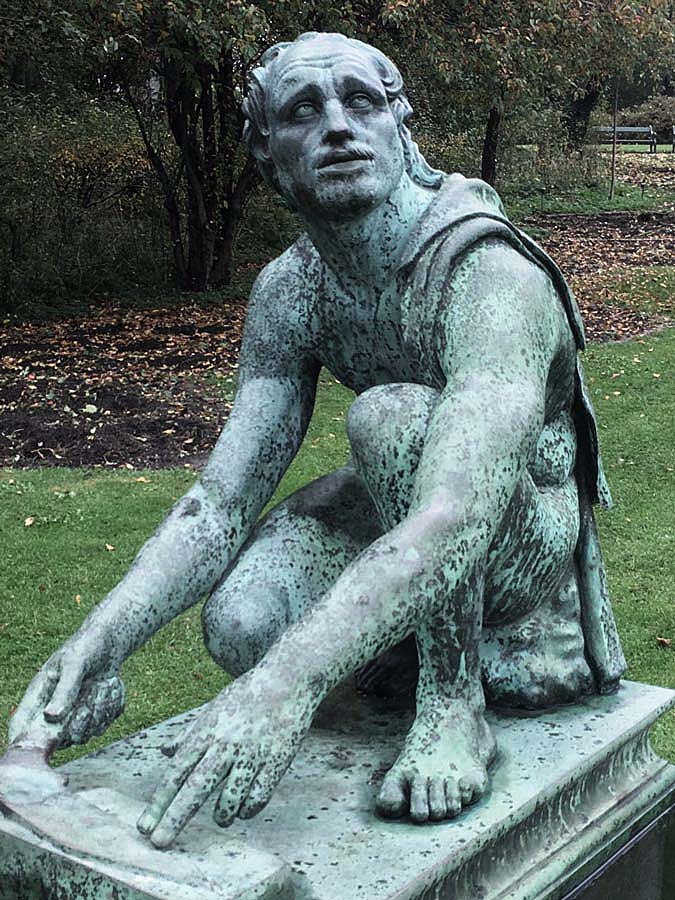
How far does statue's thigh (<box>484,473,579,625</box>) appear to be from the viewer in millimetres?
2711

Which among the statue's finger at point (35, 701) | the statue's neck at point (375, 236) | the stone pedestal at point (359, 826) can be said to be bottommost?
the stone pedestal at point (359, 826)

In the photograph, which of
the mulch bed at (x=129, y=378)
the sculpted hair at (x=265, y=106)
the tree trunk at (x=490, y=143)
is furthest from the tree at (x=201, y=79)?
the sculpted hair at (x=265, y=106)

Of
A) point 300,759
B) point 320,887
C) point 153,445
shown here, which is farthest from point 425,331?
point 153,445

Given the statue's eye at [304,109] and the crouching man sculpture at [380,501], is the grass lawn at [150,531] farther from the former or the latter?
the statue's eye at [304,109]

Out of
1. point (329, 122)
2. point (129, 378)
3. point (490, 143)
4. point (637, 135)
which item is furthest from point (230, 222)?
point (637, 135)

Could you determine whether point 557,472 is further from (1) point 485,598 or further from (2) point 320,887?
(2) point 320,887

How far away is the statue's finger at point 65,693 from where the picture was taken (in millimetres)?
2518

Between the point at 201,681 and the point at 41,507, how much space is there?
247 centimetres

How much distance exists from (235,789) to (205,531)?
2.72ft

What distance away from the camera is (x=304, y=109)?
2.68 meters

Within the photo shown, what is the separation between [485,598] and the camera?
2.79 metres

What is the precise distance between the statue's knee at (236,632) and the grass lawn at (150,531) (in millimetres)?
1990

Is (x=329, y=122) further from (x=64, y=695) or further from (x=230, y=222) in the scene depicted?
(x=230, y=222)

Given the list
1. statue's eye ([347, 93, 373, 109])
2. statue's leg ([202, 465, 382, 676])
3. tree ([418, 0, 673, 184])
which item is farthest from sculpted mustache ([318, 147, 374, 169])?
tree ([418, 0, 673, 184])
